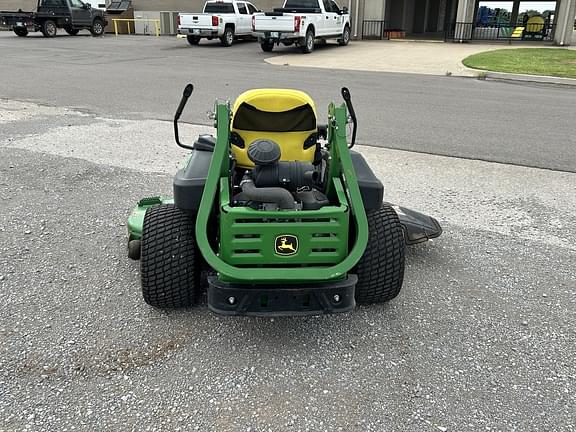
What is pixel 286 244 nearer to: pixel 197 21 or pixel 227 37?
pixel 197 21

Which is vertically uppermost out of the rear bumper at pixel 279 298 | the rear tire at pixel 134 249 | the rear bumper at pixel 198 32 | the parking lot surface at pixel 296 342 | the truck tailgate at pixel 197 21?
the truck tailgate at pixel 197 21

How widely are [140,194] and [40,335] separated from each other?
234cm

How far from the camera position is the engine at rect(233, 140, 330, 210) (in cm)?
292

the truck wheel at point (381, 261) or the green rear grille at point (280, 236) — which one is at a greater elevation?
the green rear grille at point (280, 236)

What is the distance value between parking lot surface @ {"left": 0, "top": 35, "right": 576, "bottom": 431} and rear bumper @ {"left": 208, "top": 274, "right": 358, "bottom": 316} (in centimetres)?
29

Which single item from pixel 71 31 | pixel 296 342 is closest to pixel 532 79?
pixel 296 342

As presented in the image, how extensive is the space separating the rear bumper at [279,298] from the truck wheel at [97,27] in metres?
29.9

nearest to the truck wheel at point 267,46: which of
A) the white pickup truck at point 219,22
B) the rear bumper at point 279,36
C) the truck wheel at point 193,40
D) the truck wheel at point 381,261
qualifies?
the rear bumper at point 279,36

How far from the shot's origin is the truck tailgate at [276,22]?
18953mm

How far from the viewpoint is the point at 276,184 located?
316 cm

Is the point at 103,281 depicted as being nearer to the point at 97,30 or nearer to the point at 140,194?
the point at 140,194

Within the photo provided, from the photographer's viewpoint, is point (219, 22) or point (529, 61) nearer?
point (529, 61)

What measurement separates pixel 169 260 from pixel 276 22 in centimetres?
1738

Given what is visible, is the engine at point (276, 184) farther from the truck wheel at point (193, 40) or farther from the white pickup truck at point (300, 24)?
the truck wheel at point (193, 40)
